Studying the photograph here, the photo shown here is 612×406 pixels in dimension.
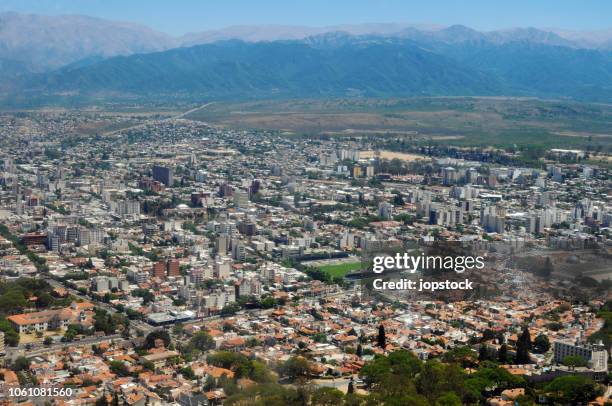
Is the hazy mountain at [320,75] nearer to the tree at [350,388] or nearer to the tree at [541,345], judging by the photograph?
the tree at [541,345]

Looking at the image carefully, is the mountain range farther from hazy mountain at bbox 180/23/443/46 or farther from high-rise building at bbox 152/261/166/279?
high-rise building at bbox 152/261/166/279

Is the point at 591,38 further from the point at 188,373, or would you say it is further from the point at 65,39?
the point at 188,373

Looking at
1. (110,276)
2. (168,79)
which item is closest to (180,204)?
(110,276)

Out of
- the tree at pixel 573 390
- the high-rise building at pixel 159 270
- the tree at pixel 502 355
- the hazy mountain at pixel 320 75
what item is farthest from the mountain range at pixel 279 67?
the tree at pixel 573 390

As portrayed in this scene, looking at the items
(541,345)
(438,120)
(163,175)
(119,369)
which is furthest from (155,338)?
(438,120)

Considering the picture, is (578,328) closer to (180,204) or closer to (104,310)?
(104,310)
